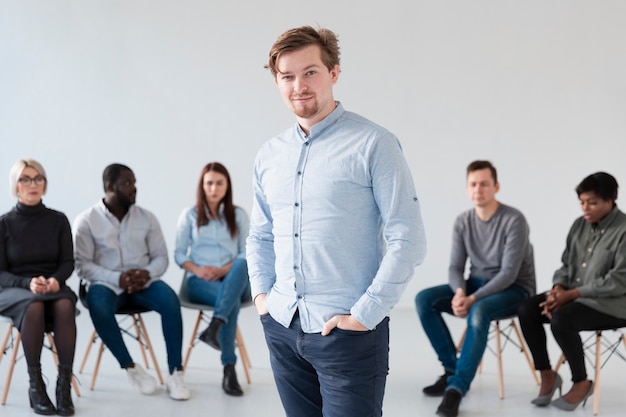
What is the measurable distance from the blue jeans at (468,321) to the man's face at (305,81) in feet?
7.33

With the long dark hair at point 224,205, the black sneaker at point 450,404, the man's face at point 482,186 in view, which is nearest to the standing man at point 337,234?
the black sneaker at point 450,404

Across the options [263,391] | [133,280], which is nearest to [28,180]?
[133,280]

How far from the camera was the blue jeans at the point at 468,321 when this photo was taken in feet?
12.8

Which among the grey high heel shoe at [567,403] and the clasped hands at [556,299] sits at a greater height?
the clasped hands at [556,299]

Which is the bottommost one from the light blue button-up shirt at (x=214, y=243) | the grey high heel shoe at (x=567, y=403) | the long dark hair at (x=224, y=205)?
the grey high heel shoe at (x=567, y=403)

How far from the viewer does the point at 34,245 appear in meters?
4.11

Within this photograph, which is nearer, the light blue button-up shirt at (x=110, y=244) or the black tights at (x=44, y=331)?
the black tights at (x=44, y=331)

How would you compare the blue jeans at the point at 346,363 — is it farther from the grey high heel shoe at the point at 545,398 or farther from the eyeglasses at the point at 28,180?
the eyeglasses at the point at 28,180

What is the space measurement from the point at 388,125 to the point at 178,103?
162 cm

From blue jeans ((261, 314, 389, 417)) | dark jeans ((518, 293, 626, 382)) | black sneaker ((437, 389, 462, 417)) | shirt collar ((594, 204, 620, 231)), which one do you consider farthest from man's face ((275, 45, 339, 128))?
shirt collar ((594, 204, 620, 231))

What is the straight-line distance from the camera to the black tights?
388cm

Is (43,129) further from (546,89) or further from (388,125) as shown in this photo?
(546,89)

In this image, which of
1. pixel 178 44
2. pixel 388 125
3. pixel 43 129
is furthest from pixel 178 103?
pixel 388 125

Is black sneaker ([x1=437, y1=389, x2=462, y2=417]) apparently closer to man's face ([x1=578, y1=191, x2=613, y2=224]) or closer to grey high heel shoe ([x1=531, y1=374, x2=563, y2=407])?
grey high heel shoe ([x1=531, y1=374, x2=563, y2=407])
